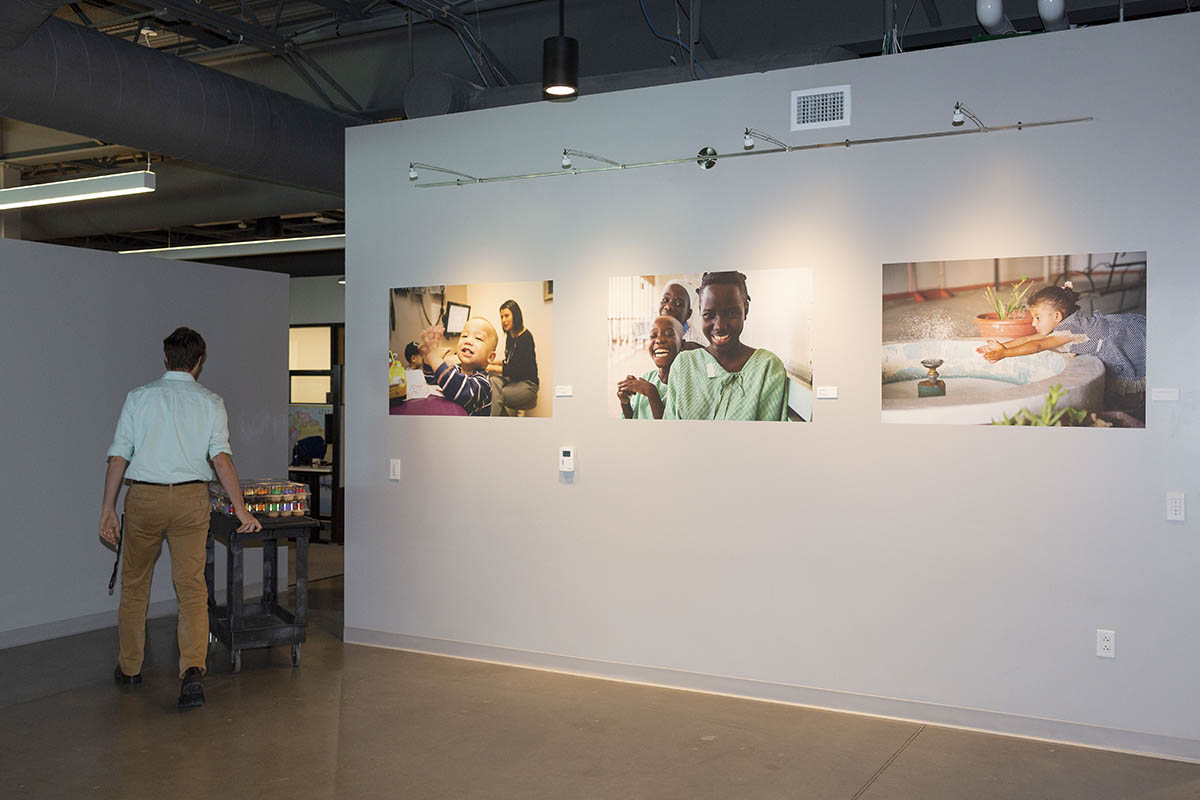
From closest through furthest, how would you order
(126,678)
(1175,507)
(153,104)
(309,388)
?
(1175,507) < (126,678) < (153,104) < (309,388)

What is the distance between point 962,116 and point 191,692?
177 inches

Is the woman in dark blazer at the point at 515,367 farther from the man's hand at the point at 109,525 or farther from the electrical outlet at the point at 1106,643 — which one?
the electrical outlet at the point at 1106,643

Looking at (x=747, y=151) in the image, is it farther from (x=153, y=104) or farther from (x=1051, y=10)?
(x=153, y=104)

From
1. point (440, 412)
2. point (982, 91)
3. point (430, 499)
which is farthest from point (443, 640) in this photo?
point (982, 91)

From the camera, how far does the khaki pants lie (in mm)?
4898

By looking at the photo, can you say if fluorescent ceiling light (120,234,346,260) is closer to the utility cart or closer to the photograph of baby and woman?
the utility cart

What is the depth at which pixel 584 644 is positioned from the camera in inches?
218

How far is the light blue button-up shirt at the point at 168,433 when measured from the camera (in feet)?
16.1

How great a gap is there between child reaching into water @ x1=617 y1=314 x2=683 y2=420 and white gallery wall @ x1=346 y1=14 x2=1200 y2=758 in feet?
0.31

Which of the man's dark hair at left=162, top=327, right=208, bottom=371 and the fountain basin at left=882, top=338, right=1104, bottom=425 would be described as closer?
the fountain basin at left=882, top=338, right=1104, bottom=425

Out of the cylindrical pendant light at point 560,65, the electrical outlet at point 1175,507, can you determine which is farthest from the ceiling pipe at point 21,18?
the electrical outlet at point 1175,507

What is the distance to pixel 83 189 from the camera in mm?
6887

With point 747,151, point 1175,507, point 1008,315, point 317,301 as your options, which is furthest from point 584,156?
point 317,301

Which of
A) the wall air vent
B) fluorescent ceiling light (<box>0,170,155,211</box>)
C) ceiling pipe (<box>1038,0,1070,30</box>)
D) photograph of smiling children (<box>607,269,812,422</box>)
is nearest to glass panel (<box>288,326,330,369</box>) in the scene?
fluorescent ceiling light (<box>0,170,155,211</box>)
